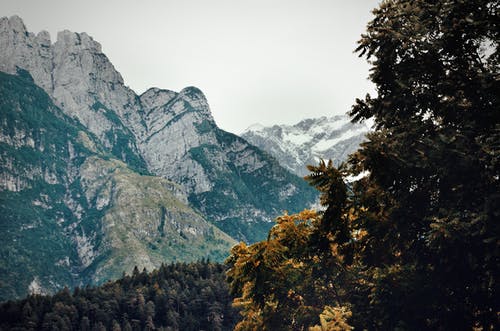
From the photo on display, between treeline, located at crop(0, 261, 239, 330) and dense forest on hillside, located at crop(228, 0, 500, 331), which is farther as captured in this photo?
treeline, located at crop(0, 261, 239, 330)

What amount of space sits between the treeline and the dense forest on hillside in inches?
6482

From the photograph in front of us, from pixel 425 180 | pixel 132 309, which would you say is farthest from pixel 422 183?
pixel 132 309

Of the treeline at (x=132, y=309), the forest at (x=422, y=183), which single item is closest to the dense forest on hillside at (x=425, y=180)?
the forest at (x=422, y=183)

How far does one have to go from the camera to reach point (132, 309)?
174750mm

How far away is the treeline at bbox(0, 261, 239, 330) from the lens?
162 metres

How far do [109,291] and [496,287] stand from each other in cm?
18635

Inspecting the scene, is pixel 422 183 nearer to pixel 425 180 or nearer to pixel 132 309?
pixel 425 180

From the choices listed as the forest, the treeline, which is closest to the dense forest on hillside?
the forest

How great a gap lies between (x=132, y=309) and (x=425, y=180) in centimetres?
17638

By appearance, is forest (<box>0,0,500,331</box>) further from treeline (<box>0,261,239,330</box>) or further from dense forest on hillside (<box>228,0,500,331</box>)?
treeline (<box>0,261,239,330</box>)

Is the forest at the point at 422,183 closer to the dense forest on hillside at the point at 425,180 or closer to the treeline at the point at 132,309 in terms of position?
the dense forest on hillside at the point at 425,180

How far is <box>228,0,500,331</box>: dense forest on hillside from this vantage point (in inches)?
516

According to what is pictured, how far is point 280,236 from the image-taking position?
20.0 metres

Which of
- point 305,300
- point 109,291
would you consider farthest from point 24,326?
point 305,300
